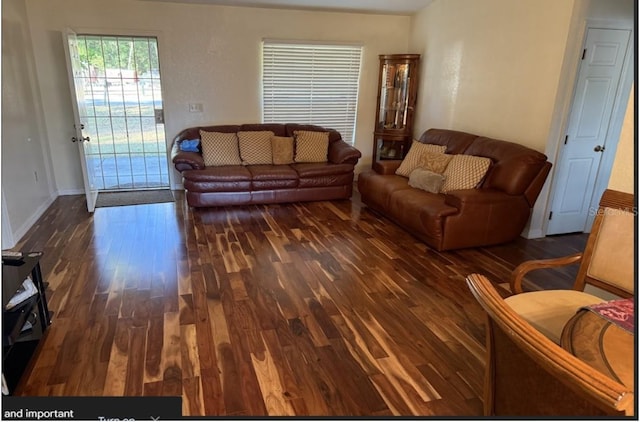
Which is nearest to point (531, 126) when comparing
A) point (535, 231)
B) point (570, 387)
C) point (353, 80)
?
point (535, 231)

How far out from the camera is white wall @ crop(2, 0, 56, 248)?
12.0 ft

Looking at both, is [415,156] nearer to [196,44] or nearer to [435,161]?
[435,161]

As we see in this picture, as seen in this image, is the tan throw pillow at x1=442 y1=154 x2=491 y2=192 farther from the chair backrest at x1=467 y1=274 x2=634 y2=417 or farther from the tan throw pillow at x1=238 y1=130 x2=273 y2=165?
the chair backrest at x1=467 y1=274 x2=634 y2=417

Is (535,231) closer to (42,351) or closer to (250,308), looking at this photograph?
(250,308)

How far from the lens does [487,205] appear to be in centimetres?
357

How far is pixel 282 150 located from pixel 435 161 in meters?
1.97

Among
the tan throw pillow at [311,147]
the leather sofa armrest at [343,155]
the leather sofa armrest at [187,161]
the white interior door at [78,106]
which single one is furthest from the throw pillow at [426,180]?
the white interior door at [78,106]

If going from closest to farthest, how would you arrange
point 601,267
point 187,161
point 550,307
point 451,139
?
point 550,307
point 601,267
point 451,139
point 187,161

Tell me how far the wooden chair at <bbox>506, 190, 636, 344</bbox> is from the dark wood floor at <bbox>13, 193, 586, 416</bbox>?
52cm

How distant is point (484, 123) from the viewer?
14.5 feet

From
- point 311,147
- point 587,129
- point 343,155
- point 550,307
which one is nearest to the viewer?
point 550,307

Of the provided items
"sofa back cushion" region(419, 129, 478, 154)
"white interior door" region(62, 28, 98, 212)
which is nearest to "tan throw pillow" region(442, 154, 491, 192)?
"sofa back cushion" region(419, 129, 478, 154)

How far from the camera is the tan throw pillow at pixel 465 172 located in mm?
3818

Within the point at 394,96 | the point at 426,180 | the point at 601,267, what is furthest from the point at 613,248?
the point at 394,96
